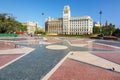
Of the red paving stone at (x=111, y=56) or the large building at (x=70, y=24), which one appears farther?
the large building at (x=70, y=24)

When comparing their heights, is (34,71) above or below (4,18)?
below

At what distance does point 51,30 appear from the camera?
492 feet

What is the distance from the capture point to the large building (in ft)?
447

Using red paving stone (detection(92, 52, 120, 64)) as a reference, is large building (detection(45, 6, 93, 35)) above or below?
above

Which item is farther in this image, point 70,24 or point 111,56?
point 70,24

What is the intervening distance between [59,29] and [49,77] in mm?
139539

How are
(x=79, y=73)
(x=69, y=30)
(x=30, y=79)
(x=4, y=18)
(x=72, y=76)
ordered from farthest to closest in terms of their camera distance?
(x=69, y=30), (x=4, y=18), (x=79, y=73), (x=72, y=76), (x=30, y=79)

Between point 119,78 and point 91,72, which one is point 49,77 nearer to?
point 91,72

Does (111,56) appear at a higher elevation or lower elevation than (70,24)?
lower

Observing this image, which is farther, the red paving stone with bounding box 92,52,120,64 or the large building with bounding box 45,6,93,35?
the large building with bounding box 45,6,93,35

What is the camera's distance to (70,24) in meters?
144

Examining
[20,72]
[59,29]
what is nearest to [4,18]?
[20,72]

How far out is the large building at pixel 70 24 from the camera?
447 ft

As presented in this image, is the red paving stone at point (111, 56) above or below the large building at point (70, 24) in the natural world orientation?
below
